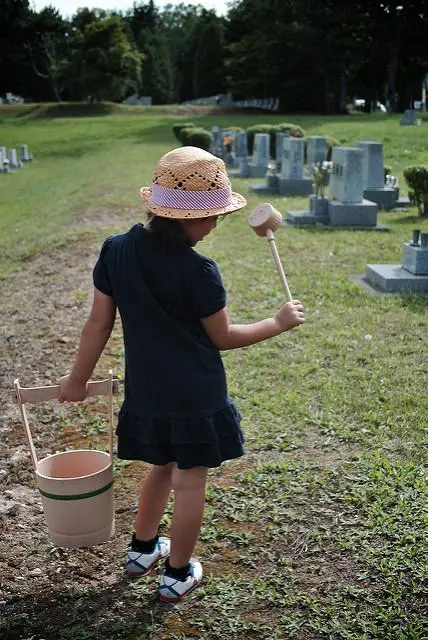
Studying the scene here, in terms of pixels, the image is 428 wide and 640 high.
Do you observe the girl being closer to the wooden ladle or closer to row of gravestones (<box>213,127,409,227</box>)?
the wooden ladle

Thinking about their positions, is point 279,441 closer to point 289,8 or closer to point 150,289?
point 150,289

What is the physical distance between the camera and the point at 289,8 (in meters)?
43.2

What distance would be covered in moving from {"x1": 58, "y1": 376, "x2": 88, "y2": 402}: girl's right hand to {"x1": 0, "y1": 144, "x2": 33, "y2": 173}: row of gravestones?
75.6 feet

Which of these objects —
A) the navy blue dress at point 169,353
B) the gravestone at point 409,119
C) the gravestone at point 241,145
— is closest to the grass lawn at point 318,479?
the navy blue dress at point 169,353

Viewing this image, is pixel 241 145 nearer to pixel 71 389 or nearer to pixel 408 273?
pixel 408 273

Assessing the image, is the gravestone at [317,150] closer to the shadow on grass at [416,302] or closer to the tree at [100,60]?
the shadow on grass at [416,302]

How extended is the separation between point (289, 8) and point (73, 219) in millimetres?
35539

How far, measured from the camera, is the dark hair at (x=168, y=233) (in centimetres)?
234

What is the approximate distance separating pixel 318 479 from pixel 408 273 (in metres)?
4.10

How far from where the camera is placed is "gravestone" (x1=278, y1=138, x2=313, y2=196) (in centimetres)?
1458

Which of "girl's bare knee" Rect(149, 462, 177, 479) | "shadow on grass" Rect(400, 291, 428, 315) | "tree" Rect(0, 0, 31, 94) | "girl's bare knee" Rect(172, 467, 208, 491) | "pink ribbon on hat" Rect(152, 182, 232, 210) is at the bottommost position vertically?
"shadow on grass" Rect(400, 291, 428, 315)

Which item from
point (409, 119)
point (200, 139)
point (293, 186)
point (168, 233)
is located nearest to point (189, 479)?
point (168, 233)

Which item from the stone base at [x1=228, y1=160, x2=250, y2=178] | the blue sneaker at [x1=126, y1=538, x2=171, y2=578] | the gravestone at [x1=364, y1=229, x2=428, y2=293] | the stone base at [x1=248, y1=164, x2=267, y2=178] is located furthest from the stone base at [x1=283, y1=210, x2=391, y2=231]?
the blue sneaker at [x1=126, y1=538, x2=171, y2=578]

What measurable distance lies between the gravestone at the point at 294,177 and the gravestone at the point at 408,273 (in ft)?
24.2
